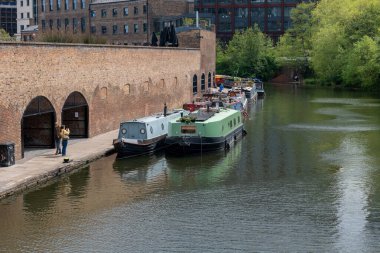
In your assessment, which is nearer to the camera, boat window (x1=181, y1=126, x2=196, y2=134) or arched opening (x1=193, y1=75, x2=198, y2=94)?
boat window (x1=181, y1=126, x2=196, y2=134)

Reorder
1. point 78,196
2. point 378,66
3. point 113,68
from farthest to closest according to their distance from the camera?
1. point 378,66
2. point 113,68
3. point 78,196

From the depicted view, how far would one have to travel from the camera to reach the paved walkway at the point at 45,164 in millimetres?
24484

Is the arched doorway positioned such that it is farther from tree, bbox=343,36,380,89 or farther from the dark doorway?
tree, bbox=343,36,380,89

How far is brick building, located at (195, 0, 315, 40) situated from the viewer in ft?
425

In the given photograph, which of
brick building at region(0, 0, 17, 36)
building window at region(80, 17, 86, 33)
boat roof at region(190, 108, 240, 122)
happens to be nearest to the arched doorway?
boat roof at region(190, 108, 240, 122)

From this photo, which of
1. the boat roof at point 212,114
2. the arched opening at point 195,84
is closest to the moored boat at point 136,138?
the boat roof at point 212,114

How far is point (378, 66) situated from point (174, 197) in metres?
57.1

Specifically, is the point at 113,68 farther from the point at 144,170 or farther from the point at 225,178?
the point at 225,178

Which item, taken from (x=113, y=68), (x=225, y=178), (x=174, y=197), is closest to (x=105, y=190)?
(x=174, y=197)

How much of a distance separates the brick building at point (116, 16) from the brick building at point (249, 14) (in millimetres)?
42624

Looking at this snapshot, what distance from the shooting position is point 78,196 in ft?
79.8

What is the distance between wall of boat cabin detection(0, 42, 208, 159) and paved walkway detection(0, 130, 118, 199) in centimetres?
121

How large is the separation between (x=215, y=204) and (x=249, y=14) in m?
112

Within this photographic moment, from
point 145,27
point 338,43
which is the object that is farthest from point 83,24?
point 338,43
